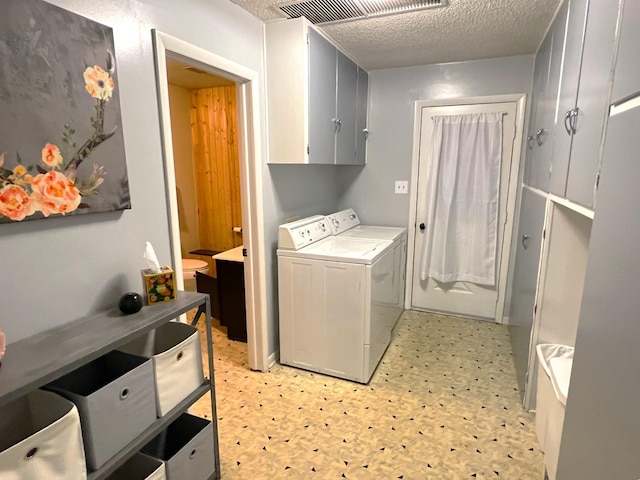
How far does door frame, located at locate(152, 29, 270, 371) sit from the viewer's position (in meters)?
1.60

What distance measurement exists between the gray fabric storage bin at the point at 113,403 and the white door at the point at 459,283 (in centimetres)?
284

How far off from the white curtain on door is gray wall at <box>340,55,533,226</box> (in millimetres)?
237

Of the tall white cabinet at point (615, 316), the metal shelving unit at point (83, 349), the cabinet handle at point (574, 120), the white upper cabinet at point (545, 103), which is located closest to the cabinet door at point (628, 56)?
the tall white cabinet at point (615, 316)

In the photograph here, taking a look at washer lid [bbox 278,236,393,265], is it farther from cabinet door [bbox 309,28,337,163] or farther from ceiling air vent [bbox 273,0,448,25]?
ceiling air vent [bbox 273,0,448,25]

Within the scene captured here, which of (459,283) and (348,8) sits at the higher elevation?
(348,8)

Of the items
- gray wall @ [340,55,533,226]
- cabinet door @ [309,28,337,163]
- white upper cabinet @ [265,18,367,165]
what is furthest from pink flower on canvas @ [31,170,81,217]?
gray wall @ [340,55,533,226]

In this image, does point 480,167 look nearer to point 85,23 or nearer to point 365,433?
point 365,433

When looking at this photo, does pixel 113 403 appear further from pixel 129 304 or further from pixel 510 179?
pixel 510 179

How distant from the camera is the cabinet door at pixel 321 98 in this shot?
7.68ft

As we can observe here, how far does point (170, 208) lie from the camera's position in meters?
1.67

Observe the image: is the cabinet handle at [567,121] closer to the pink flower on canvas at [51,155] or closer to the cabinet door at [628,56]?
the cabinet door at [628,56]

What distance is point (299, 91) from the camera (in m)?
2.27

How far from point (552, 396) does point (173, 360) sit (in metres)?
1.63

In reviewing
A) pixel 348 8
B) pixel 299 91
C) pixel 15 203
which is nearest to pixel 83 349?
pixel 15 203
